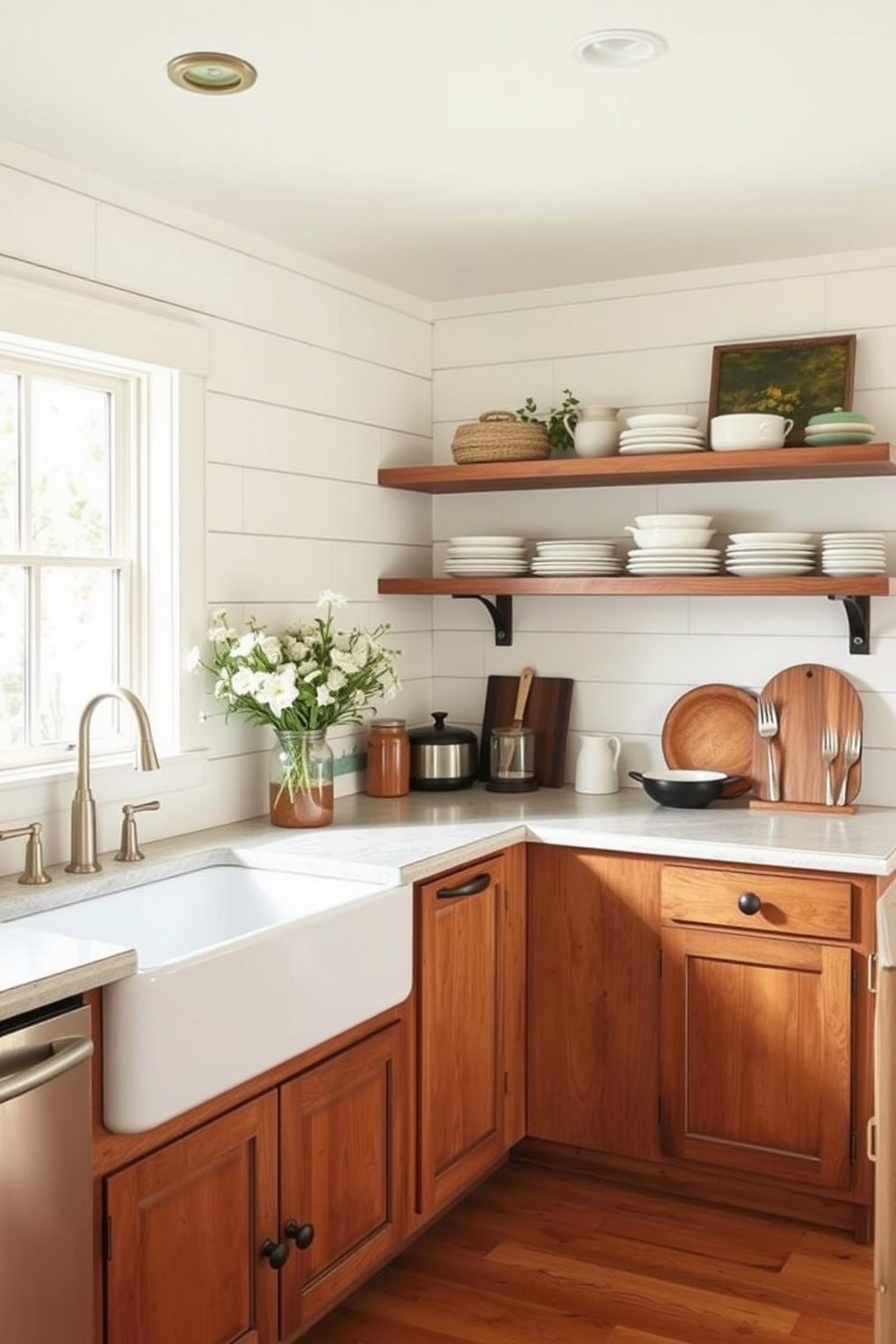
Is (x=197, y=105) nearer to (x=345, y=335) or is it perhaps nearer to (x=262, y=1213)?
(x=345, y=335)

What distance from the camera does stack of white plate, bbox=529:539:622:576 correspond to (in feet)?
11.9

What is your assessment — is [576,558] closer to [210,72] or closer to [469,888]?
[469,888]

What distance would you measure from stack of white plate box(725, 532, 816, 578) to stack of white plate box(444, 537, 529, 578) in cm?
64

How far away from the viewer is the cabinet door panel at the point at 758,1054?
9.82 feet

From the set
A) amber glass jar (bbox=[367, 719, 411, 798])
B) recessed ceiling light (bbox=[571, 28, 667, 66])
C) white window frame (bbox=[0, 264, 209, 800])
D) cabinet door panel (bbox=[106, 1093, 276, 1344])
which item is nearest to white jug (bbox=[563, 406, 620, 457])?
amber glass jar (bbox=[367, 719, 411, 798])

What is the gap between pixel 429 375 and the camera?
404 cm

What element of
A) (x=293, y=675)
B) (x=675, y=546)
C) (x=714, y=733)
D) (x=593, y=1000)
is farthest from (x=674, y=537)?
(x=593, y=1000)

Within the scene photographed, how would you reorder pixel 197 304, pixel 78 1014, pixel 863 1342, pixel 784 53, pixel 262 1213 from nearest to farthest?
pixel 78 1014 < pixel 784 53 < pixel 262 1213 < pixel 863 1342 < pixel 197 304

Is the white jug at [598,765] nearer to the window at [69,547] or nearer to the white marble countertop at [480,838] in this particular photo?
the white marble countertop at [480,838]

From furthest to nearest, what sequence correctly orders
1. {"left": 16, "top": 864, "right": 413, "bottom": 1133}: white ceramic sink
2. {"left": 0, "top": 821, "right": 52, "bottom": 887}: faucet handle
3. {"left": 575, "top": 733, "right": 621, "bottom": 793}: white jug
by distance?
{"left": 575, "top": 733, "right": 621, "bottom": 793}: white jug, {"left": 0, "top": 821, "right": 52, "bottom": 887}: faucet handle, {"left": 16, "top": 864, "right": 413, "bottom": 1133}: white ceramic sink

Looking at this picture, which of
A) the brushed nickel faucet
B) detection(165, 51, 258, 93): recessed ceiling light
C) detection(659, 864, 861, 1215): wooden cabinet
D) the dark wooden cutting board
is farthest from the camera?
the dark wooden cutting board

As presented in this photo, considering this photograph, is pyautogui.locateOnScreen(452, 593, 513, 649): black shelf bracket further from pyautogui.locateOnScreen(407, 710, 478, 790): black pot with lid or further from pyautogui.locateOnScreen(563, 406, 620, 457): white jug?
pyautogui.locateOnScreen(563, 406, 620, 457): white jug

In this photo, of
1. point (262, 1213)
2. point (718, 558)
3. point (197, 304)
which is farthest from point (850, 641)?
point (262, 1213)

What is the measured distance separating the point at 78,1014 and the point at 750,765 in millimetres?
2103
